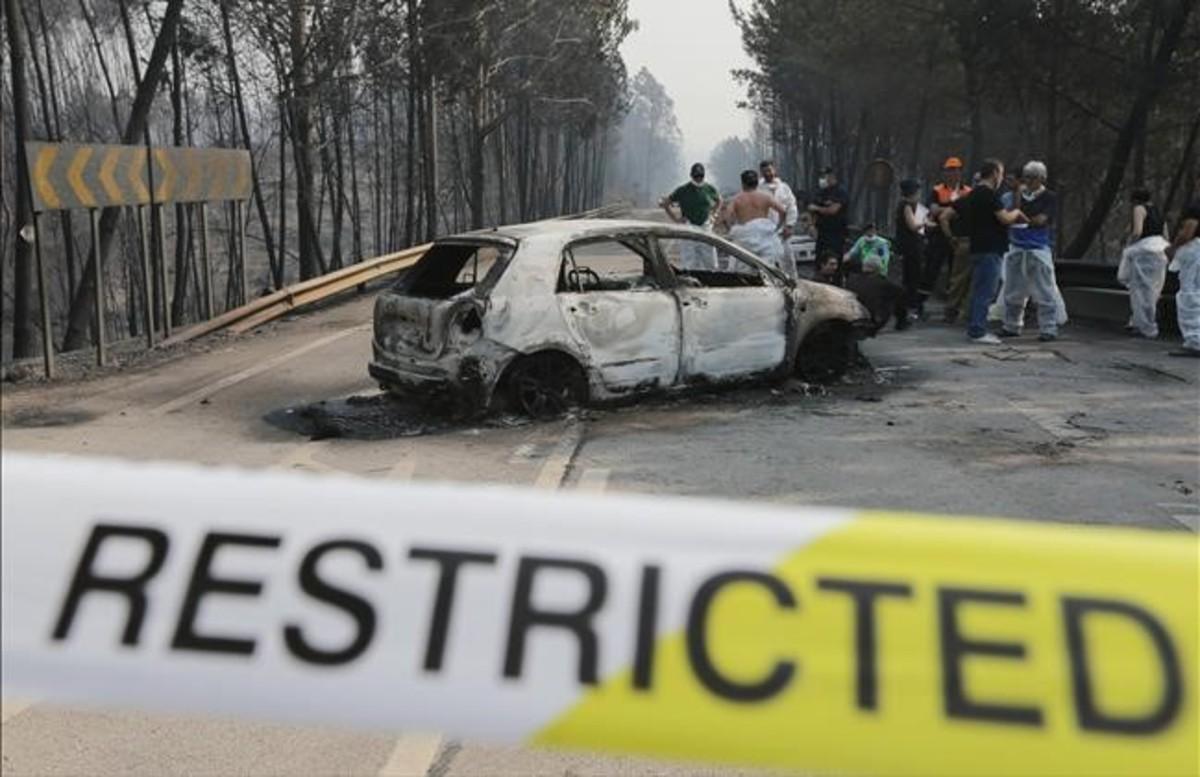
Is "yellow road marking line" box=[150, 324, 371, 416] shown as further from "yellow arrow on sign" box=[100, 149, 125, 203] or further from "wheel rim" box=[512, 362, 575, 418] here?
"wheel rim" box=[512, 362, 575, 418]

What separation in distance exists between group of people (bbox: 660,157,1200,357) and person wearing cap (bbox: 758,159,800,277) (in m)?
0.02

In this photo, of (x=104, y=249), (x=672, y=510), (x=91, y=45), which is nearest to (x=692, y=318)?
(x=672, y=510)

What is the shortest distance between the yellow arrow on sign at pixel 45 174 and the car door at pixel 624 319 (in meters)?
3.49

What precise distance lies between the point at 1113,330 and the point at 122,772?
40.0ft

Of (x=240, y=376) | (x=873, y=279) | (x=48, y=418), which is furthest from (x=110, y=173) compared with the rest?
(x=873, y=279)

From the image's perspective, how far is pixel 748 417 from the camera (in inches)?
304

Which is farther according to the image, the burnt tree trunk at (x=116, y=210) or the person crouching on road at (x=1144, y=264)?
the burnt tree trunk at (x=116, y=210)

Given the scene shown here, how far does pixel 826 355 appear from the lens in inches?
354

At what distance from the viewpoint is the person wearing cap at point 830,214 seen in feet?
43.5

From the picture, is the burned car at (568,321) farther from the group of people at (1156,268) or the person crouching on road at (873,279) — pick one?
the group of people at (1156,268)

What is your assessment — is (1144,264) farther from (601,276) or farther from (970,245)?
(601,276)

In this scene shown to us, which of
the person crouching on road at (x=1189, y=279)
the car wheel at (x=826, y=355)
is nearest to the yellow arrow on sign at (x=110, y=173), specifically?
the car wheel at (x=826, y=355)

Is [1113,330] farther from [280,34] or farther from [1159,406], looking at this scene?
[280,34]

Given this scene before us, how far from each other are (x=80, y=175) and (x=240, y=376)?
249 cm
